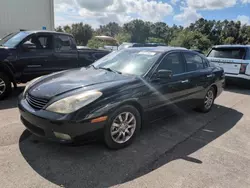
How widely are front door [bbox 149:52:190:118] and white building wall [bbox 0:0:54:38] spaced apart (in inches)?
520

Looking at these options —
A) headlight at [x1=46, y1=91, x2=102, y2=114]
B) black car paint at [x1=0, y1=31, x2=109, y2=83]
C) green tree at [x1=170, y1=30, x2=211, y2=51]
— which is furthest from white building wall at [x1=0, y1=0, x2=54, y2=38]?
green tree at [x1=170, y1=30, x2=211, y2=51]

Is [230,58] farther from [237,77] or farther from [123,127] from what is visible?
[123,127]

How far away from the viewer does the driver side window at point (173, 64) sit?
3.93 m

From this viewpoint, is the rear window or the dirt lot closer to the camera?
the dirt lot

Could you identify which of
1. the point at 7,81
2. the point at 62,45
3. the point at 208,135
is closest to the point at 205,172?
the point at 208,135

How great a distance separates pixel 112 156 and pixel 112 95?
85 centimetres

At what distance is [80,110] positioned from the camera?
2.75m

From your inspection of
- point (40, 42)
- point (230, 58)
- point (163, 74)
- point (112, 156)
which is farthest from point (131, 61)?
point (230, 58)

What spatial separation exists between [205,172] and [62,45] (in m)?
5.24

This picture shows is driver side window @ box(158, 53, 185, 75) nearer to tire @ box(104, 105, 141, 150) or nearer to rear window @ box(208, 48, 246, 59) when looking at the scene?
tire @ box(104, 105, 141, 150)

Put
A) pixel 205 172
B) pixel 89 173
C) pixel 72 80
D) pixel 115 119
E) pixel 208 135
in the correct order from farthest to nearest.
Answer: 1. pixel 208 135
2. pixel 72 80
3. pixel 115 119
4. pixel 205 172
5. pixel 89 173

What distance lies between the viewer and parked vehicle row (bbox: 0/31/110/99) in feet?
17.6

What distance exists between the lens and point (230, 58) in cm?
825

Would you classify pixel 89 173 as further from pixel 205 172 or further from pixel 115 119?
pixel 205 172
